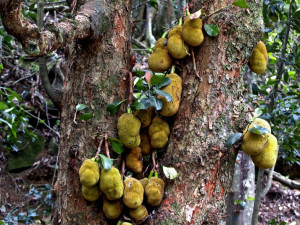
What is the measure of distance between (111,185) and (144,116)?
312mm

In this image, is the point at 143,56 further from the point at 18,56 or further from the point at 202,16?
the point at 202,16

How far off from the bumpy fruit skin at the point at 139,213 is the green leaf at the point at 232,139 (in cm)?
37

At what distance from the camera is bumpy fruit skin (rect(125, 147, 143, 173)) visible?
113cm

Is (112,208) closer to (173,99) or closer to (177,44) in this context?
(173,99)

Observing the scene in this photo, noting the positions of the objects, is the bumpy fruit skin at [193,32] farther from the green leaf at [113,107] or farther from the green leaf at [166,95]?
the green leaf at [113,107]

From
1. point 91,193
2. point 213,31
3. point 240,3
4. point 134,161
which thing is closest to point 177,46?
point 213,31

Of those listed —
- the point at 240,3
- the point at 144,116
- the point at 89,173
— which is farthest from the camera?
the point at 144,116

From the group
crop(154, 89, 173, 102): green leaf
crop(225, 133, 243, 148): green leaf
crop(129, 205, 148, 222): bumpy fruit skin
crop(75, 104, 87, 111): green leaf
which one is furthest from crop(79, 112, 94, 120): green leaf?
crop(225, 133, 243, 148): green leaf

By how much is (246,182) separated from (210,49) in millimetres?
1585

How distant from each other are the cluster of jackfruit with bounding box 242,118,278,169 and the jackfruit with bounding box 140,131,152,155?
367mm

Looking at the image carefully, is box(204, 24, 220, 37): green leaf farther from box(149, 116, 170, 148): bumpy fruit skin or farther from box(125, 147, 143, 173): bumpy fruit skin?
box(125, 147, 143, 173): bumpy fruit skin

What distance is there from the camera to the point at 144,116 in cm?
116

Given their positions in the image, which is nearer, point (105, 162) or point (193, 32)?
point (105, 162)

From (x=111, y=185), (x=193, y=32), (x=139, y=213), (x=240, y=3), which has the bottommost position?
(x=139, y=213)
